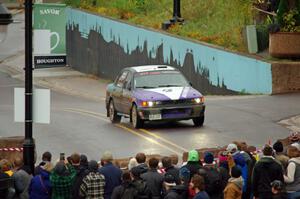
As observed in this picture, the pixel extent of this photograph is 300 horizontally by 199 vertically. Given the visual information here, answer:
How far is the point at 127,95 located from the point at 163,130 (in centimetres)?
179

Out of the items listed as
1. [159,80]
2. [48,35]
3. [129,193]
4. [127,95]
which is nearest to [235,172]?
[129,193]

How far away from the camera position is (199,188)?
13.0 meters

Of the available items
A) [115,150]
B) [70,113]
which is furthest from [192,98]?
[70,113]

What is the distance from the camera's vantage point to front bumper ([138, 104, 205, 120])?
25953 mm

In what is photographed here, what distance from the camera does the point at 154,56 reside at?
43188mm

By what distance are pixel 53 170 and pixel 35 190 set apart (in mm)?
415

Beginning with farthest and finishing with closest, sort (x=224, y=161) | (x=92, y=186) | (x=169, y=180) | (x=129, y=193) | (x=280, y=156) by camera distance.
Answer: (x=280, y=156), (x=224, y=161), (x=92, y=186), (x=169, y=180), (x=129, y=193)

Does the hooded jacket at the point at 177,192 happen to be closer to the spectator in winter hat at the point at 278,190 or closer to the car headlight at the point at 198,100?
the spectator in winter hat at the point at 278,190

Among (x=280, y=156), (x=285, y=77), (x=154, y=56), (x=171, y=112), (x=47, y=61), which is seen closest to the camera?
(x=280, y=156)

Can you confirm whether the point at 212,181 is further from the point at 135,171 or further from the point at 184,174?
the point at 135,171

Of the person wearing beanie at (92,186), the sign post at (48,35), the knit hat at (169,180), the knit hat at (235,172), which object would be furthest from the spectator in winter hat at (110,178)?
the sign post at (48,35)

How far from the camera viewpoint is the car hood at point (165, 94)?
2608 cm

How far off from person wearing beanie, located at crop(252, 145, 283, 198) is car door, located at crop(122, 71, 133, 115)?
12.9 m

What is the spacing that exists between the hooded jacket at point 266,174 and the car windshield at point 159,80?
12.9 meters
